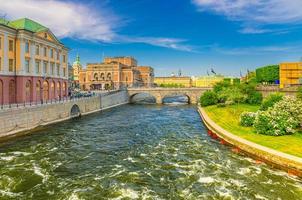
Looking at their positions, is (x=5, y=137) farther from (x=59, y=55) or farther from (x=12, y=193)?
(x=59, y=55)

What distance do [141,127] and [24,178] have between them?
1200 inches

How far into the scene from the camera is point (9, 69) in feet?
173

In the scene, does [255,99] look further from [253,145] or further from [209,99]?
[253,145]

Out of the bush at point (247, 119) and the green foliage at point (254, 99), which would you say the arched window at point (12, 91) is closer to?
the bush at point (247, 119)

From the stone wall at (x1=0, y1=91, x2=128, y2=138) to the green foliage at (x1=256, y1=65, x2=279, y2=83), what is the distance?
6735 centimetres

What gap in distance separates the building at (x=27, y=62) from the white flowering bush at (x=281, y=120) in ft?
149

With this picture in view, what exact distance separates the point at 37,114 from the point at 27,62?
46.0ft

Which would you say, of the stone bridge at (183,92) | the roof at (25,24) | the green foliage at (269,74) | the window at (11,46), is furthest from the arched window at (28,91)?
the green foliage at (269,74)

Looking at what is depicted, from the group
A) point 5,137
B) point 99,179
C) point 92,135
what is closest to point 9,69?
point 5,137

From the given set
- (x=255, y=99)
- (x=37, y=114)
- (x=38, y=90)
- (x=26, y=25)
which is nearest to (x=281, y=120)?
(x=37, y=114)

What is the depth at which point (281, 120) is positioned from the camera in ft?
123

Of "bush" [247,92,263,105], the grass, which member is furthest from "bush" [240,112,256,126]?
"bush" [247,92,263,105]

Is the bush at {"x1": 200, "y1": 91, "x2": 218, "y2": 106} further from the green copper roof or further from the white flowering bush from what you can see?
the green copper roof

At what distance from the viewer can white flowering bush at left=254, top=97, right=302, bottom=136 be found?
3678cm
